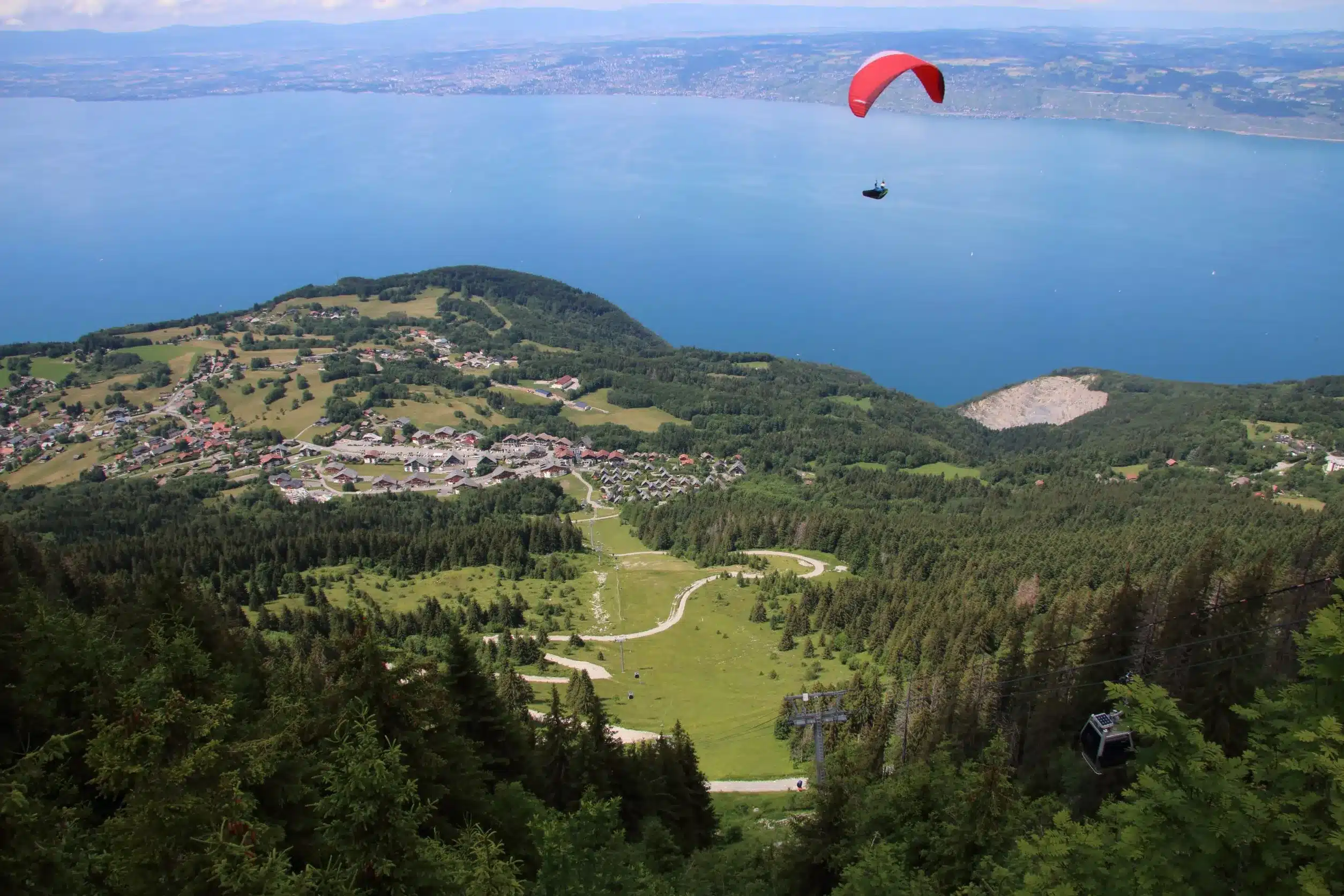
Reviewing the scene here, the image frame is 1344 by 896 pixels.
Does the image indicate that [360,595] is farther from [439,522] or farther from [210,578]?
[439,522]

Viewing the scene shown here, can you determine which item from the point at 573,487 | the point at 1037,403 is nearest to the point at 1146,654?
the point at 573,487

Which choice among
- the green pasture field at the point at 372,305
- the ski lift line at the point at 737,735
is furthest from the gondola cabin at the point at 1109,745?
the green pasture field at the point at 372,305

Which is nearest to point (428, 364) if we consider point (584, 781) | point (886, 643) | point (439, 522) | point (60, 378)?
point (60, 378)

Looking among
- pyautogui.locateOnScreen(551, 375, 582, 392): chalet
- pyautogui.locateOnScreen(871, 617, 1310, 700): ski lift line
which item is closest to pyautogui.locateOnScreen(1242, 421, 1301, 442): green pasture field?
pyautogui.locateOnScreen(551, 375, 582, 392): chalet

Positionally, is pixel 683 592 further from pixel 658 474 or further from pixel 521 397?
pixel 521 397

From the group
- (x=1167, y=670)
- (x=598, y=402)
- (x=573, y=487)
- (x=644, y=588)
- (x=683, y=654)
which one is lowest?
(x=573, y=487)

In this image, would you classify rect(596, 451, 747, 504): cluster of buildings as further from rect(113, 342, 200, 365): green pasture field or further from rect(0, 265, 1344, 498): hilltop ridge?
rect(113, 342, 200, 365): green pasture field
